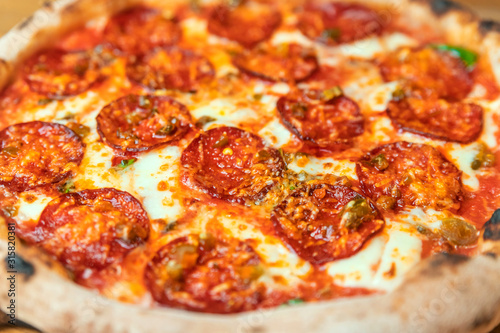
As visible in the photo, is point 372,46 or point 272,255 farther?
point 372,46

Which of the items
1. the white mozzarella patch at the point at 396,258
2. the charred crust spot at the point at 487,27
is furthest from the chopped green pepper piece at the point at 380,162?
the charred crust spot at the point at 487,27

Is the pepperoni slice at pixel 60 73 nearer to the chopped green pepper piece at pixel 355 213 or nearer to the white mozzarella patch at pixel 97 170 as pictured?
the white mozzarella patch at pixel 97 170

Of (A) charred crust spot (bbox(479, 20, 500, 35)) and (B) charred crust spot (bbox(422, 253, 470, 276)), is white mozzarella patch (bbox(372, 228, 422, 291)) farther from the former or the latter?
(A) charred crust spot (bbox(479, 20, 500, 35))

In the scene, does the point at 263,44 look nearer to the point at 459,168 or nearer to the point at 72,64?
the point at 72,64

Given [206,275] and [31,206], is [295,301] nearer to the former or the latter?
[206,275]

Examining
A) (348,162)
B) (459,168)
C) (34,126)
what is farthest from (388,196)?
(34,126)

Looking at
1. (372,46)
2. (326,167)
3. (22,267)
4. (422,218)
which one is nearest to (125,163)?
(22,267)
